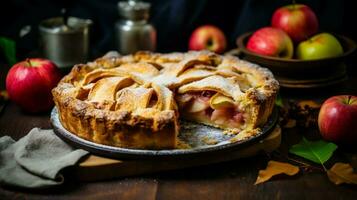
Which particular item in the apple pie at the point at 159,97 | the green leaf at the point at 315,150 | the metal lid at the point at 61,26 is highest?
the apple pie at the point at 159,97

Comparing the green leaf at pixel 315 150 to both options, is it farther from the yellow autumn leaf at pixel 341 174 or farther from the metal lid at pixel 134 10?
the metal lid at pixel 134 10

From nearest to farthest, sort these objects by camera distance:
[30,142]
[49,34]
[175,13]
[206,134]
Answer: [30,142], [206,134], [49,34], [175,13]

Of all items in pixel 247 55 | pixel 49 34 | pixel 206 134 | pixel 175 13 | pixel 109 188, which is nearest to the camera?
pixel 109 188

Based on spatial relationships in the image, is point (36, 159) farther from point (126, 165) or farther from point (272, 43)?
point (272, 43)

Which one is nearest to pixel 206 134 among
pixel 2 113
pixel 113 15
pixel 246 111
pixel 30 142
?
pixel 246 111

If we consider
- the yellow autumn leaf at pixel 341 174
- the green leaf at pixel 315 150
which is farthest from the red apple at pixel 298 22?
the yellow autumn leaf at pixel 341 174

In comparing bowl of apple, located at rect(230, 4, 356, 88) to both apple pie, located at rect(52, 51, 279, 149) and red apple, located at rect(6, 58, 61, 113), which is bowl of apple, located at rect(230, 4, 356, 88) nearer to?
apple pie, located at rect(52, 51, 279, 149)

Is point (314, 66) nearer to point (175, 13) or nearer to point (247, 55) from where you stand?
point (247, 55)

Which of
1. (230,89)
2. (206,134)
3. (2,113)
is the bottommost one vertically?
(2,113)
